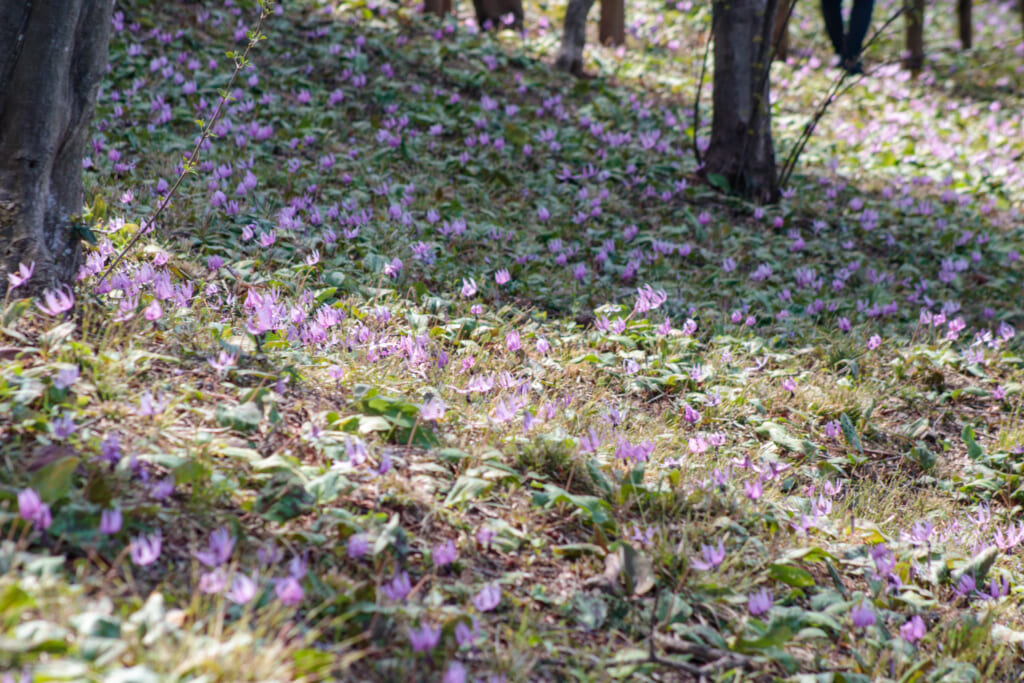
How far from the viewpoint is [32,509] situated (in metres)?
1.79

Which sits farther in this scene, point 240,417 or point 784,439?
point 784,439

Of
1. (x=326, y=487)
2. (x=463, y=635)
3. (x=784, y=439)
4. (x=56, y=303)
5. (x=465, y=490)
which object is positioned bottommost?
(x=784, y=439)

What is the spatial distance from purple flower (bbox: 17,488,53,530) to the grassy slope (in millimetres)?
27

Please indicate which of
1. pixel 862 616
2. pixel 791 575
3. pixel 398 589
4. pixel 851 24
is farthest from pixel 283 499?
pixel 851 24

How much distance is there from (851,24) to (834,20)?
0.85 ft

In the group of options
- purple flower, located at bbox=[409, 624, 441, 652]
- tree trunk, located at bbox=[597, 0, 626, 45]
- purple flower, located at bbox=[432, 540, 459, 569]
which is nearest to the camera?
purple flower, located at bbox=[409, 624, 441, 652]

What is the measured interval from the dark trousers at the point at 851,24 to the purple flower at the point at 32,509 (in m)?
11.6

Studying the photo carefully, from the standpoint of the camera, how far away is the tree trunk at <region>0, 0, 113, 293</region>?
9.17ft

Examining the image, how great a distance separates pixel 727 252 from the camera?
5.97 meters

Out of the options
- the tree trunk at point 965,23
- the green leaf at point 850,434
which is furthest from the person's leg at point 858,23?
the green leaf at point 850,434

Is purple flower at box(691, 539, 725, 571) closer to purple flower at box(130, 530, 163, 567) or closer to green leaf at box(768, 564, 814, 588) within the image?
green leaf at box(768, 564, 814, 588)

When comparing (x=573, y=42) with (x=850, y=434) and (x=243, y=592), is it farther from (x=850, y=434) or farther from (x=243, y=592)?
(x=243, y=592)

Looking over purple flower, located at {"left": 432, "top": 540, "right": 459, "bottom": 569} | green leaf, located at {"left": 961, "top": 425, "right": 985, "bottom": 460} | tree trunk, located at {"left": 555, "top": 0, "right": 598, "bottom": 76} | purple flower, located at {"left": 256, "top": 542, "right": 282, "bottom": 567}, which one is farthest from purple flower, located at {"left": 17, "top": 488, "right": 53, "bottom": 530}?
tree trunk, located at {"left": 555, "top": 0, "right": 598, "bottom": 76}

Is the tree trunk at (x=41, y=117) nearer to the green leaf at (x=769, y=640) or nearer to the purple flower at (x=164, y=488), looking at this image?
the purple flower at (x=164, y=488)
